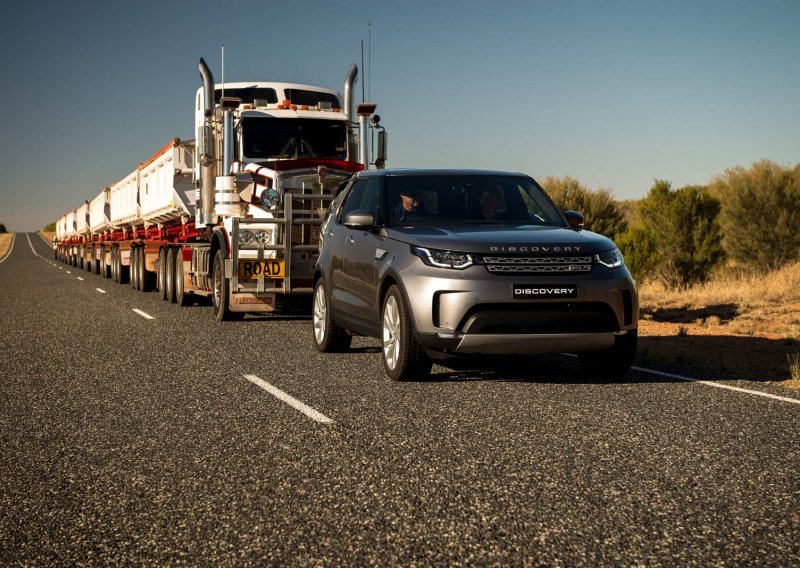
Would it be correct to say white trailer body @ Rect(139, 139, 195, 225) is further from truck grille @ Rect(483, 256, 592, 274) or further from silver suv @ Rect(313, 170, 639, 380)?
truck grille @ Rect(483, 256, 592, 274)

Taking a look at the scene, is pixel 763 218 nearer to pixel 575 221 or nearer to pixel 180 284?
pixel 180 284

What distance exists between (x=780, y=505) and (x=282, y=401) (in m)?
3.92

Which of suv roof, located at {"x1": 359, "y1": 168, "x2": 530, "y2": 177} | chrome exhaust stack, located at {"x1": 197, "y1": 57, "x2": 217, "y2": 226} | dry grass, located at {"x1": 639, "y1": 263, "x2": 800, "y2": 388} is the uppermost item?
chrome exhaust stack, located at {"x1": 197, "y1": 57, "x2": 217, "y2": 226}

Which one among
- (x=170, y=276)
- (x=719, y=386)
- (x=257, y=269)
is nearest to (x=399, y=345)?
(x=719, y=386)

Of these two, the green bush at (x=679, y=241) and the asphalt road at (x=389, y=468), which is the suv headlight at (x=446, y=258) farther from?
the green bush at (x=679, y=241)

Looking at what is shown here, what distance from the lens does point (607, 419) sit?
6.61 metres

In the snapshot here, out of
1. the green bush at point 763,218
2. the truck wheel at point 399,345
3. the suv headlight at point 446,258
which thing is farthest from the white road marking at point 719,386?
the green bush at point 763,218

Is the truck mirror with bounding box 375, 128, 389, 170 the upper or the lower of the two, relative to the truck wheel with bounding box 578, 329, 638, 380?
upper

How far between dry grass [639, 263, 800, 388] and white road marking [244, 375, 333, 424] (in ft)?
13.6

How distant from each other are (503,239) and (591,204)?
99.8 ft

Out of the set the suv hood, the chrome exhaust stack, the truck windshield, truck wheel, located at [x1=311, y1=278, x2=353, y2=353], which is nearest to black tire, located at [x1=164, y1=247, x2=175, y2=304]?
the chrome exhaust stack

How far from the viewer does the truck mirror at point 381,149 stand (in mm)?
14703

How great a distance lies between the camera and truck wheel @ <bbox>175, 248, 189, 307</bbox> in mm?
17156

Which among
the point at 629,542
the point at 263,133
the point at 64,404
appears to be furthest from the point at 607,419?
the point at 263,133
